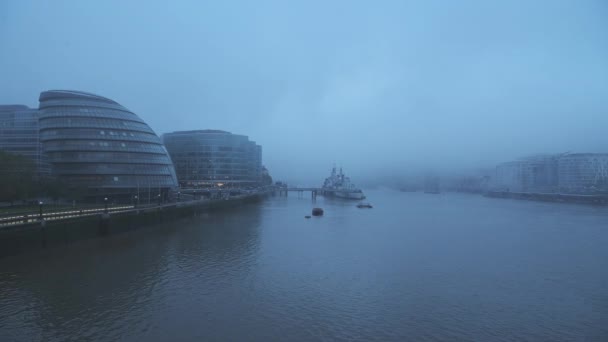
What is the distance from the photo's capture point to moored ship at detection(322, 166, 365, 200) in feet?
378

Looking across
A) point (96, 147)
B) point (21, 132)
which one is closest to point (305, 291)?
point (96, 147)

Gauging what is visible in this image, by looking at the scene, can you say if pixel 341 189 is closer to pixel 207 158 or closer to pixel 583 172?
pixel 207 158

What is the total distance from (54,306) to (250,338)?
8.31 m

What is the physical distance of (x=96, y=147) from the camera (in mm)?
50625

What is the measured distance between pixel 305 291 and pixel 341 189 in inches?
4273

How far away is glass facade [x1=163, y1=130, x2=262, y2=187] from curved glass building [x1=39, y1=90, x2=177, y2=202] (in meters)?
53.5

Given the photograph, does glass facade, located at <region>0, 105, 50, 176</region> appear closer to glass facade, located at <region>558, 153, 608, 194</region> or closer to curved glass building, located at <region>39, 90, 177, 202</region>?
curved glass building, located at <region>39, 90, 177, 202</region>

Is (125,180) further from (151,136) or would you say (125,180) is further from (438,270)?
(438,270)

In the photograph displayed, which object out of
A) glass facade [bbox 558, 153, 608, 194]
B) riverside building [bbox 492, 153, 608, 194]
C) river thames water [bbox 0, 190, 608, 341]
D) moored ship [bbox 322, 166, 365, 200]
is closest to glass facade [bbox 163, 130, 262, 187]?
moored ship [bbox 322, 166, 365, 200]

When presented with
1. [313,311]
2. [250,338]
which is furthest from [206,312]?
[313,311]

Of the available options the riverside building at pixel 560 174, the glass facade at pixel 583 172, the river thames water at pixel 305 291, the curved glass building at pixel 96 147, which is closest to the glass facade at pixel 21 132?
the curved glass building at pixel 96 147

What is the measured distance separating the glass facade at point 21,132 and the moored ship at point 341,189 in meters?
79.8

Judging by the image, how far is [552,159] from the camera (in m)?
140

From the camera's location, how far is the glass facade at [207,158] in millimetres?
108562
